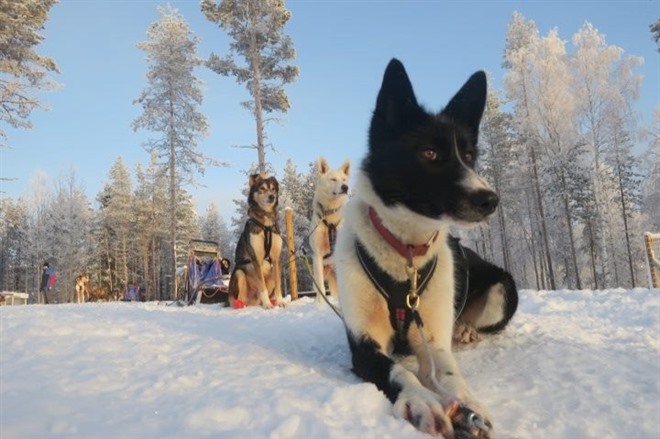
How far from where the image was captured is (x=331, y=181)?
322 inches

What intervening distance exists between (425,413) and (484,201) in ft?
3.19

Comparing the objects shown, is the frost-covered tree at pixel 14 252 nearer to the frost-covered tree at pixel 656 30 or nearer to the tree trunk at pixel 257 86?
the tree trunk at pixel 257 86

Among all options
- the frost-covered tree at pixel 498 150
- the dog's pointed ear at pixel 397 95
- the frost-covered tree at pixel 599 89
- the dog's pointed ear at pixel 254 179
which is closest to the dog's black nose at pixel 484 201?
the dog's pointed ear at pixel 397 95

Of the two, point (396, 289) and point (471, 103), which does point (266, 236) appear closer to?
point (471, 103)

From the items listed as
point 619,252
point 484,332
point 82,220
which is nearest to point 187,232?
point 82,220

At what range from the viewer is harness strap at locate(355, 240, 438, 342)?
234 cm

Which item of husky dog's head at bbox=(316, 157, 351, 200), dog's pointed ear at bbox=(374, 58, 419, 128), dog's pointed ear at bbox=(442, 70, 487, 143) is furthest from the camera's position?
husky dog's head at bbox=(316, 157, 351, 200)

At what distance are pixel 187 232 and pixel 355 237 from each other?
44.3 metres

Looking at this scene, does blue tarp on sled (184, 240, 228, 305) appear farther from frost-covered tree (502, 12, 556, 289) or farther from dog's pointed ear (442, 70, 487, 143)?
frost-covered tree (502, 12, 556, 289)

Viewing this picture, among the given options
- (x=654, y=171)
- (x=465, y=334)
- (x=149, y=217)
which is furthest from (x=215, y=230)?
(x=465, y=334)

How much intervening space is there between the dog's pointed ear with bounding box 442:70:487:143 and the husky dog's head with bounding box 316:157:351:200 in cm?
502

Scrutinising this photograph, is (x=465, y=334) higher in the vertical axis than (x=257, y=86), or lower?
lower


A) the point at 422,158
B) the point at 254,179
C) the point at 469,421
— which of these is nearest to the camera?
the point at 469,421

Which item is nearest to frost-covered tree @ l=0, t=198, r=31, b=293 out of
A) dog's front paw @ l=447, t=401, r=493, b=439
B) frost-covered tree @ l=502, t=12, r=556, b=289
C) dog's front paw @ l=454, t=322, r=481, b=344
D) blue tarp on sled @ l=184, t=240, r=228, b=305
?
blue tarp on sled @ l=184, t=240, r=228, b=305
